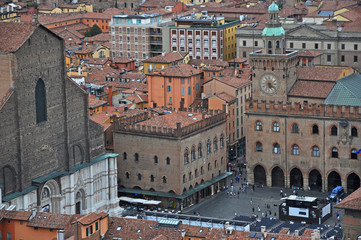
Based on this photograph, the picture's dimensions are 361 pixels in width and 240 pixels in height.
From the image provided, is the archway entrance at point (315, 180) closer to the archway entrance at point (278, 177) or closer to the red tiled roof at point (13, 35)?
the archway entrance at point (278, 177)

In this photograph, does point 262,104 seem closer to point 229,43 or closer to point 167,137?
point 167,137

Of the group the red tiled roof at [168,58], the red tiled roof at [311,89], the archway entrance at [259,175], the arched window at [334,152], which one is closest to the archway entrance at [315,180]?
the arched window at [334,152]

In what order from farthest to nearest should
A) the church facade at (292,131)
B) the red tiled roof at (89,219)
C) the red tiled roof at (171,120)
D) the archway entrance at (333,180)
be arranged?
the archway entrance at (333,180), the church facade at (292,131), the red tiled roof at (171,120), the red tiled roof at (89,219)

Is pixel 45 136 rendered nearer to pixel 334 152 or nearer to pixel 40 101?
pixel 40 101

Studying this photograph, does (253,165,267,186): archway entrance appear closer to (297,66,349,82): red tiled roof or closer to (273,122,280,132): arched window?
(273,122,280,132): arched window

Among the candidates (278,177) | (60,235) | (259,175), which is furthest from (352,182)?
(60,235)

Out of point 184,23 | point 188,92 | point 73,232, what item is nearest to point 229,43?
point 184,23
